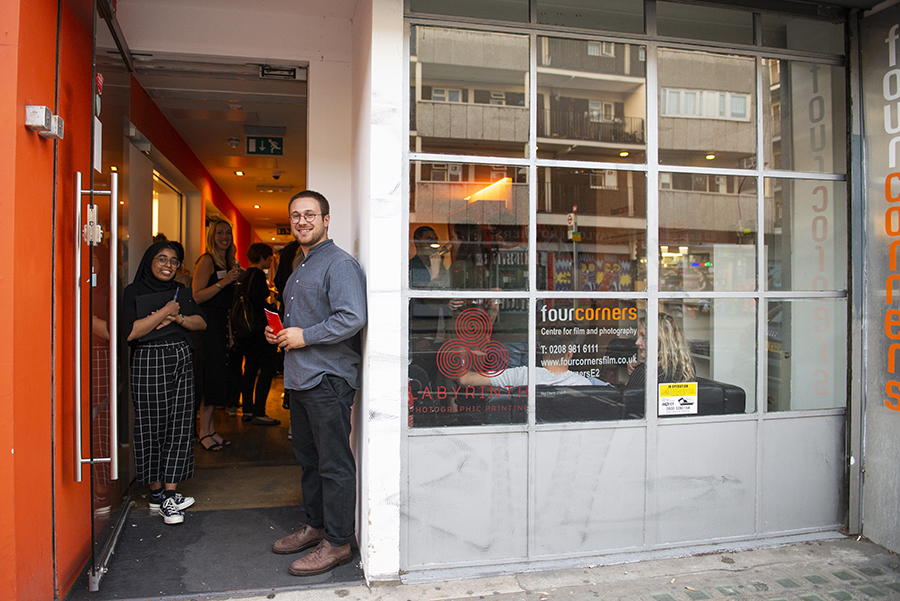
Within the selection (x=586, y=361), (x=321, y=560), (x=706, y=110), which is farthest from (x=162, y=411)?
(x=706, y=110)

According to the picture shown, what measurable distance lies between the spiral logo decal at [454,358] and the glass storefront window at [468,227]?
30 cm

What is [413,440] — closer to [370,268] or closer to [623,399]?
[370,268]

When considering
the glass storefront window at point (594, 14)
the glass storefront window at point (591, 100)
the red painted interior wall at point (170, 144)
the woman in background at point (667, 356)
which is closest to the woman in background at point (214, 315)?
the red painted interior wall at point (170, 144)

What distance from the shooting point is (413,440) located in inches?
111

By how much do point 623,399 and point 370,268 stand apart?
1.56 meters

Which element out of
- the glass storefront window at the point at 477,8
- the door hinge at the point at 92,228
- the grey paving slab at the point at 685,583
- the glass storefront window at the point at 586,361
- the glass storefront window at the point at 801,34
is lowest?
the grey paving slab at the point at 685,583

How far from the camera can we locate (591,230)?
3.02m

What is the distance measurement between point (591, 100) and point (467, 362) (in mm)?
1589

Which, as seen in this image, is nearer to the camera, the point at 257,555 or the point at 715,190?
the point at 257,555

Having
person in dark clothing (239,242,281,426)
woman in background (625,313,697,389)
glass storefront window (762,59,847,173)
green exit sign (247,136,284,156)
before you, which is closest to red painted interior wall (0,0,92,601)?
person in dark clothing (239,242,281,426)

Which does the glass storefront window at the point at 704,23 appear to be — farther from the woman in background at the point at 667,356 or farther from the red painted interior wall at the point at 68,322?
the red painted interior wall at the point at 68,322

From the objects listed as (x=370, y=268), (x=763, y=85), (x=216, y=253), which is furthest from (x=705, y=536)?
(x=216, y=253)

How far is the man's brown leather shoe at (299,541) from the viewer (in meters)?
3.01

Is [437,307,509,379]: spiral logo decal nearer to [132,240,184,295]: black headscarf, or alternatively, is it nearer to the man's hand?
the man's hand
